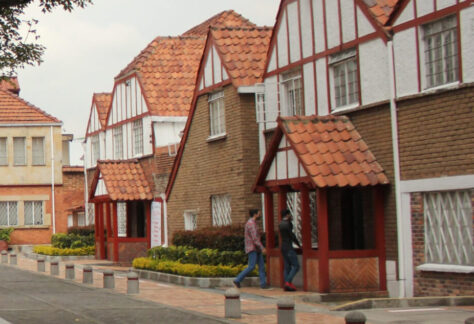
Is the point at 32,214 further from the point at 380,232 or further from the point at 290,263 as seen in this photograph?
the point at 380,232

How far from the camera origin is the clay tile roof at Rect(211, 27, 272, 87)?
26562 mm

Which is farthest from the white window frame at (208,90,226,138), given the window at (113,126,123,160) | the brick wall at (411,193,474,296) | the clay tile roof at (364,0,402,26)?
the window at (113,126,123,160)

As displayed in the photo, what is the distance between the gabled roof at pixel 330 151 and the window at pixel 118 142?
17856 millimetres

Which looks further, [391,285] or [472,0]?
[391,285]

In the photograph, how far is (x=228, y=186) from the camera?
27.1 meters

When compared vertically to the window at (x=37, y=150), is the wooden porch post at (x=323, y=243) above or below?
below

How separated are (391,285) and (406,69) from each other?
4402mm

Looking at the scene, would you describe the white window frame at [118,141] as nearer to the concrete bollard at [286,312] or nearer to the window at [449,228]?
the window at [449,228]

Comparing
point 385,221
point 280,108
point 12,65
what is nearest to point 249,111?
point 280,108

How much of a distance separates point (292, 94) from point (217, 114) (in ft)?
14.2

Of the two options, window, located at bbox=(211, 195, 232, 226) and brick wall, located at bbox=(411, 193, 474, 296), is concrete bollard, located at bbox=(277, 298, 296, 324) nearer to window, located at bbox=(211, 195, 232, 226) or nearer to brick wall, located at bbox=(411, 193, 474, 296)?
brick wall, located at bbox=(411, 193, 474, 296)

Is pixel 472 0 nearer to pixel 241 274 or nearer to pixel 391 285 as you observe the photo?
pixel 391 285

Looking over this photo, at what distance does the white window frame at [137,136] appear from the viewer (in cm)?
3625

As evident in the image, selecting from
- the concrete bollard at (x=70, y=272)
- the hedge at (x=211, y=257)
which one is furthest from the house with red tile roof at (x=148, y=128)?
the hedge at (x=211, y=257)
